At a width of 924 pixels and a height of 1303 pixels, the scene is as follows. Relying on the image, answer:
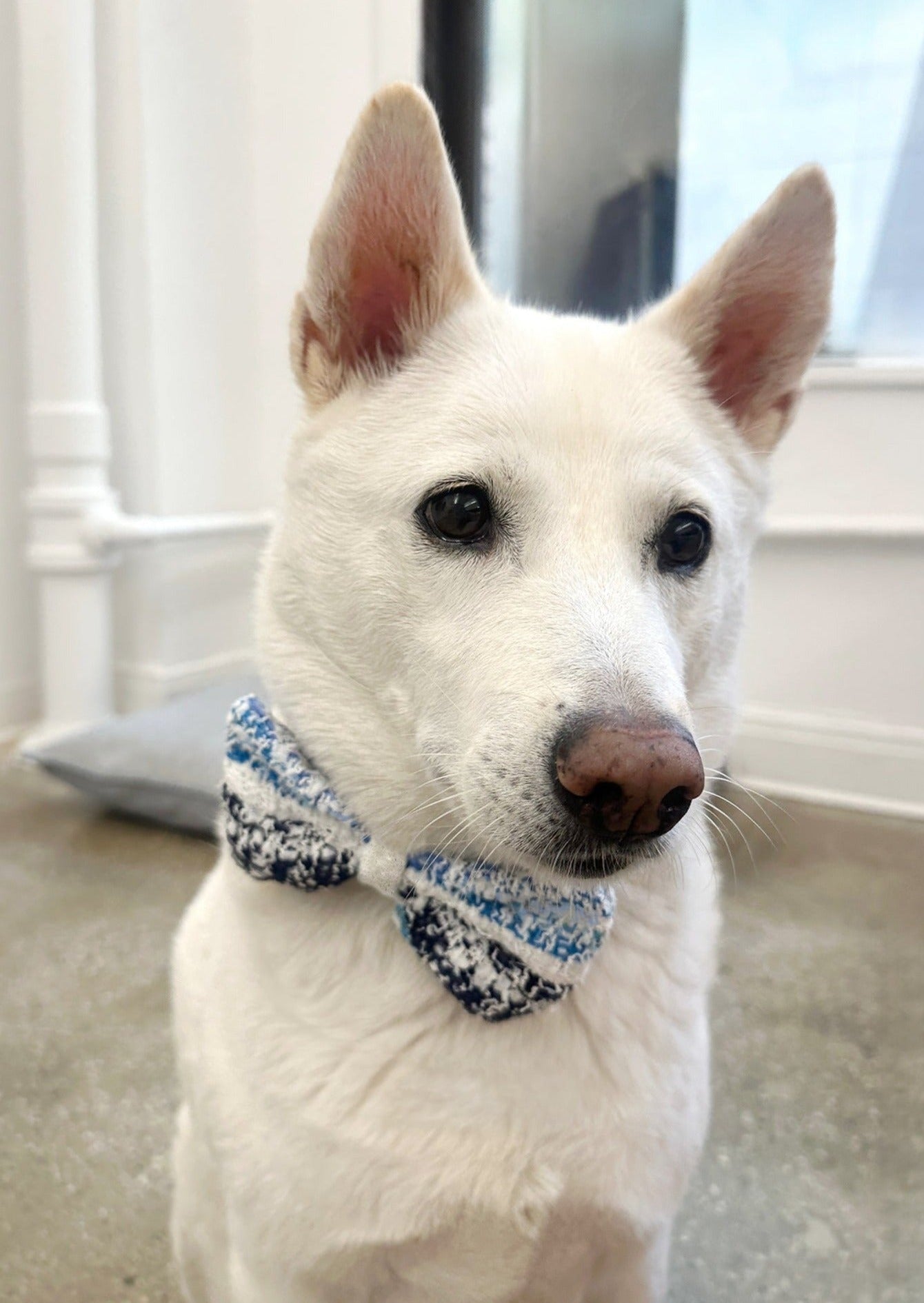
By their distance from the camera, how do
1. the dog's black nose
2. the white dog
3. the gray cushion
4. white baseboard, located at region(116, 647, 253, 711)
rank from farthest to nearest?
1. white baseboard, located at region(116, 647, 253, 711)
2. the gray cushion
3. the white dog
4. the dog's black nose

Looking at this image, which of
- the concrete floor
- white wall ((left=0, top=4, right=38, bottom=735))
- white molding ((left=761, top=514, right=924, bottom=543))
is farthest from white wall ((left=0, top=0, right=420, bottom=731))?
white molding ((left=761, top=514, right=924, bottom=543))

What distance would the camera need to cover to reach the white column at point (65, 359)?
7.07 feet

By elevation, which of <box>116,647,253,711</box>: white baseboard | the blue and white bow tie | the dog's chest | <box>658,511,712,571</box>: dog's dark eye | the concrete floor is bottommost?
the concrete floor

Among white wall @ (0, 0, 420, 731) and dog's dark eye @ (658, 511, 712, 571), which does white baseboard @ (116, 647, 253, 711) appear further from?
dog's dark eye @ (658, 511, 712, 571)

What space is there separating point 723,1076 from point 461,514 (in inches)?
42.2

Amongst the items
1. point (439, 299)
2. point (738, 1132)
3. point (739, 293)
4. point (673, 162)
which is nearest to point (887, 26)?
point (673, 162)

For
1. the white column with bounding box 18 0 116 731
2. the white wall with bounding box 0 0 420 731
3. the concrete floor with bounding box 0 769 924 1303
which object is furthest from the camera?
the white wall with bounding box 0 0 420 731

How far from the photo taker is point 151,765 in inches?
78.5

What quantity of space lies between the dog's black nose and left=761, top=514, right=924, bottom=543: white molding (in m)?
1.81

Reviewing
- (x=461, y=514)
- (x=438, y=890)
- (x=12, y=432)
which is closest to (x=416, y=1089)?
(x=438, y=890)

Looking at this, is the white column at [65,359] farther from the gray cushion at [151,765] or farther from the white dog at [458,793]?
the white dog at [458,793]

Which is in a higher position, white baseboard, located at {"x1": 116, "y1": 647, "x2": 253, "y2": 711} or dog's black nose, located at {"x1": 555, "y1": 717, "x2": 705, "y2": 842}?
dog's black nose, located at {"x1": 555, "y1": 717, "x2": 705, "y2": 842}

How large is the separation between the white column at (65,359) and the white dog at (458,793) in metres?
1.76

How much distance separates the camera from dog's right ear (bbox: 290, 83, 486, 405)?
694mm
